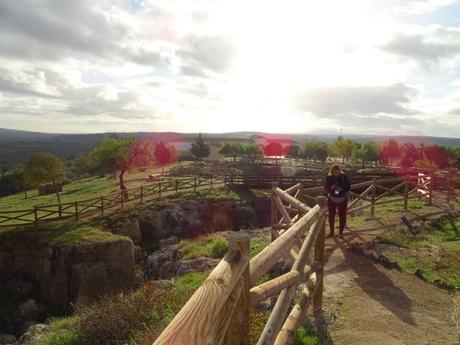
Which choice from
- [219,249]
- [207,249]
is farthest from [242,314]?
[207,249]

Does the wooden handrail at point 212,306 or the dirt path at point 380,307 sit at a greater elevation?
the wooden handrail at point 212,306

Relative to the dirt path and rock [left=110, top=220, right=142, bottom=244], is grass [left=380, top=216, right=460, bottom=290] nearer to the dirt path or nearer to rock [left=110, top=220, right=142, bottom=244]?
the dirt path

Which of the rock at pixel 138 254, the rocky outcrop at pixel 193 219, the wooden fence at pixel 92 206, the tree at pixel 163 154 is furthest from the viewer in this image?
the tree at pixel 163 154

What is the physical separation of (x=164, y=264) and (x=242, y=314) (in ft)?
38.4

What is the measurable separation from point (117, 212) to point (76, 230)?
3.95 m

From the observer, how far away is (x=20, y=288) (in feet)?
61.9

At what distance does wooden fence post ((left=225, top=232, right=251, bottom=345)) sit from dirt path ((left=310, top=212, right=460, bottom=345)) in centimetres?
345

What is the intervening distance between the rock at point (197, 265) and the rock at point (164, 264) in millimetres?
742

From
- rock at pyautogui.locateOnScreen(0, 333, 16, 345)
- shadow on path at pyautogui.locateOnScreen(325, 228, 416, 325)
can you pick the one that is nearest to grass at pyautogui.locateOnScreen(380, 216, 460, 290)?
shadow on path at pyautogui.locateOnScreen(325, 228, 416, 325)

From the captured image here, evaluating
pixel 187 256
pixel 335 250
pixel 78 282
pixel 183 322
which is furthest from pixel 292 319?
→ pixel 78 282

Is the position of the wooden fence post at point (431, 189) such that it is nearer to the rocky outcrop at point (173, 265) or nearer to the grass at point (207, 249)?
the grass at point (207, 249)

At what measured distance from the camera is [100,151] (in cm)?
3772

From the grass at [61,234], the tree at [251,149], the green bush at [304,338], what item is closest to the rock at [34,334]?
the green bush at [304,338]

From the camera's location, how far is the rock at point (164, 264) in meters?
12.5
